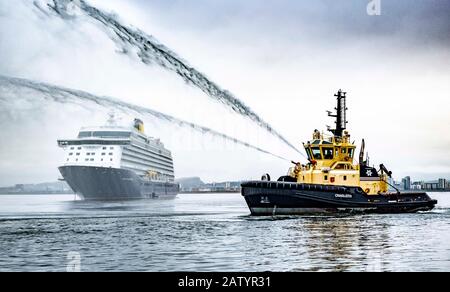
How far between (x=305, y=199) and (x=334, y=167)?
4329mm

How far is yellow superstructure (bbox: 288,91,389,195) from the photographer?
4362 cm

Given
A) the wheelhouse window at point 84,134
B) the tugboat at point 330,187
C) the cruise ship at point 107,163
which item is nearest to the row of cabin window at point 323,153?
the tugboat at point 330,187

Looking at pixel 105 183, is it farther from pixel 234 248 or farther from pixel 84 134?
pixel 234 248

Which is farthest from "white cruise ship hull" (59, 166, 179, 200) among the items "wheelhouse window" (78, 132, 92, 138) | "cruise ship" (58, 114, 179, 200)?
"wheelhouse window" (78, 132, 92, 138)

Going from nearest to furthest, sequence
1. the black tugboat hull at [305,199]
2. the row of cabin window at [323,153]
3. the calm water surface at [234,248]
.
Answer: the calm water surface at [234,248], the black tugboat hull at [305,199], the row of cabin window at [323,153]

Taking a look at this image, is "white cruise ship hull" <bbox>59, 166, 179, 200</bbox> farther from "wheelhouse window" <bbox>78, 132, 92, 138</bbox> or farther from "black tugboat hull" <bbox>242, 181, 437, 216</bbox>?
"black tugboat hull" <bbox>242, 181, 437, 216</bbox>

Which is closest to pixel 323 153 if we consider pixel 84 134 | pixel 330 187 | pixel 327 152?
pixel 327 152

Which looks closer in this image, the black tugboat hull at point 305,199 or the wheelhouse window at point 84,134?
the black tugboat hull at point 305,199

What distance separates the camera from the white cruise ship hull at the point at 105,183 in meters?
86.5

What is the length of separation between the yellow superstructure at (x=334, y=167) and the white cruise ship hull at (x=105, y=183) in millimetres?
47312

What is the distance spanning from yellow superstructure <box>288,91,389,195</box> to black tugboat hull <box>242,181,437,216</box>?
1.06 m

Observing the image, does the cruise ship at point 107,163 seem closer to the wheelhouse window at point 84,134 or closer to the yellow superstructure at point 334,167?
the wheelhouse window at point 84,134

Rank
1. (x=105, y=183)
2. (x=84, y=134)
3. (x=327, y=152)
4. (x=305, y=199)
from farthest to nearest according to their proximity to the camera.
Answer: (x=84, y=134), (x=105, y=183), (x=327, y=152), (x=305, y=199)

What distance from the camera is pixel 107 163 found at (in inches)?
3447
